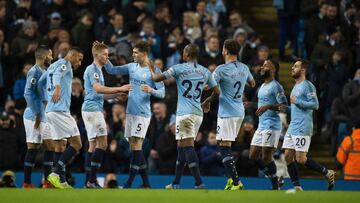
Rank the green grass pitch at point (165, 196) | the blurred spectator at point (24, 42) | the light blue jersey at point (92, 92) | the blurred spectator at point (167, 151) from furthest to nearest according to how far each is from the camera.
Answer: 1. the blurred spectator at point (24, 42)
2. the blurred spectator at point (167, 151)
3. the light blue jersey at point (92, 92)
4. the green grass pitch at point (165, 196)

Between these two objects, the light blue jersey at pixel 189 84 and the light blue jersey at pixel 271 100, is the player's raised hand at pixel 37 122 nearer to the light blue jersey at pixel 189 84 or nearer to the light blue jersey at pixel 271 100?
the light blue jersey at pixel 189 84

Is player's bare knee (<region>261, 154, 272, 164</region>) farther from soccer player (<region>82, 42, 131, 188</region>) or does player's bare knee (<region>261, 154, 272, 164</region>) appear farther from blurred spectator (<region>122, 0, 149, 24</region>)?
blurred spectator (<region>122, 0, 149, 24</region>)

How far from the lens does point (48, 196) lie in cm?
1834

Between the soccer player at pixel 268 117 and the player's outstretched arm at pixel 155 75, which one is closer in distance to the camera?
the player's outstretched arm at pixel 155 75

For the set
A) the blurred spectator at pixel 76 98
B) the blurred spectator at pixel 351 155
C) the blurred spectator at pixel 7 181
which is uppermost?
the blurred spectator at pixel 76 98

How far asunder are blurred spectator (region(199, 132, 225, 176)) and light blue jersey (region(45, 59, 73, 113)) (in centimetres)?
518

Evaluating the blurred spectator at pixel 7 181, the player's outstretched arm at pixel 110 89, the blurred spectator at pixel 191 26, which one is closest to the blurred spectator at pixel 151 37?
the blurred spectator at pixel 191 26

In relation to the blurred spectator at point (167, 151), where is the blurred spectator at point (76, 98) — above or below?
above

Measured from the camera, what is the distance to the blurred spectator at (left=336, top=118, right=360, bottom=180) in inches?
951

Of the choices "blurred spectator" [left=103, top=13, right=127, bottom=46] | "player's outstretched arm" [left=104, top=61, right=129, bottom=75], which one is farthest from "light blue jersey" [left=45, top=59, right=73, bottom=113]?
"blurred spectator" [left=103, top=13, right=127, bottom=46]

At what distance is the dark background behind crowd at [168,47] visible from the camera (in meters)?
25.8

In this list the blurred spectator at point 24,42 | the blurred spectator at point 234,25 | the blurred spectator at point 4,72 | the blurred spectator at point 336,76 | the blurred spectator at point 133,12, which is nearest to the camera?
the blurred spectator at point 336,76

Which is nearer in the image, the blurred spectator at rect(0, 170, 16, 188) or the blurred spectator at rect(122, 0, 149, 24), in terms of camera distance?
the blurred spectator at rect(0, 170, 16, 188)

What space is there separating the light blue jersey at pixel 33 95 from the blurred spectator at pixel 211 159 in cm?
505
